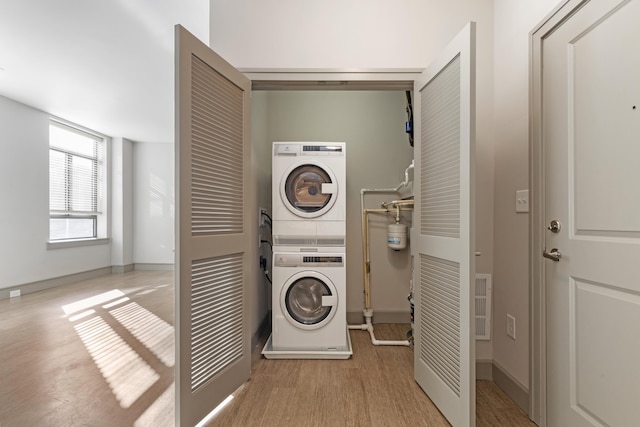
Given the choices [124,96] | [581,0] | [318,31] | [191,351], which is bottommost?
[191,351]

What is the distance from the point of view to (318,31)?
2098 millimetres

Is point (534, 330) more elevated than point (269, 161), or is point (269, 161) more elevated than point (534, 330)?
point (269, 161)

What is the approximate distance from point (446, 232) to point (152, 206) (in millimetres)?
6650

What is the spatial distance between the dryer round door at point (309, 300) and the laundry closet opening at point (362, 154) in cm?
80

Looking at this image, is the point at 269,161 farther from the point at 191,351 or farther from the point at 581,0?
the point at 581,0

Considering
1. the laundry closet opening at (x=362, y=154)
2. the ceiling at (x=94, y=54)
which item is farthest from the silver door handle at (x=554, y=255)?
the ceiling at (x=94, y=54)

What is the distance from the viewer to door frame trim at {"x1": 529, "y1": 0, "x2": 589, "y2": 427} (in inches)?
62.6

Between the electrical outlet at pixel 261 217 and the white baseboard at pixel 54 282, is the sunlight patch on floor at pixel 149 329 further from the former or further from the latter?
the white baseboard at pixel 54 282

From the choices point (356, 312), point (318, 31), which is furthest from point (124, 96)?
point (356, 312)

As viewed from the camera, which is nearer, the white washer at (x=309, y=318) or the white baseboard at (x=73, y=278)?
the white washer at (x=309, y=318)

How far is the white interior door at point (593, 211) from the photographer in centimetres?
114

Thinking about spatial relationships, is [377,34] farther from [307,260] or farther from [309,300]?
[309,300]

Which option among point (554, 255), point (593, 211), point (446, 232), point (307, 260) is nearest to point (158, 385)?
point (307, 260)

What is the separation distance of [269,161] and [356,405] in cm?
240
